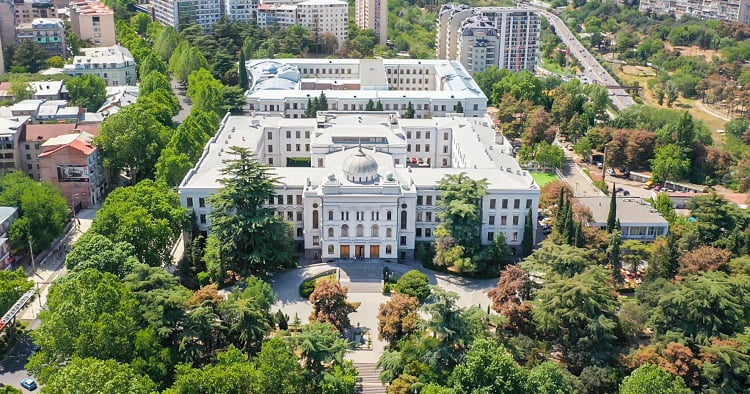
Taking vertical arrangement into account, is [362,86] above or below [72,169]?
above

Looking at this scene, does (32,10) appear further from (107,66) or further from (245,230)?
(245,230)

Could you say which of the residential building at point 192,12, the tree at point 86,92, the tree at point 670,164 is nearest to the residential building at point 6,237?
the tree at point 86,92

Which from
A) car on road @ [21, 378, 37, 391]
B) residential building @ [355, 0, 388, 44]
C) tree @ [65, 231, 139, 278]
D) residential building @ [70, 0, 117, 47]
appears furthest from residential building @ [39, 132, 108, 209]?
residential building @ [355, 0, 388, 44]

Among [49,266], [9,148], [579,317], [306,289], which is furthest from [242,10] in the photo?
[579,317]

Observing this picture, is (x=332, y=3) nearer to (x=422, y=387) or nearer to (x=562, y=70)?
(x=562, y=70)

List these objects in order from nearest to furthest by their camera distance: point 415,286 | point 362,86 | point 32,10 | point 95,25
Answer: point 415,286
point 362,86
point 95,25
point 32,10

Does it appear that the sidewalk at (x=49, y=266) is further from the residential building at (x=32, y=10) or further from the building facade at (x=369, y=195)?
the residential building at (x=32, y=10)

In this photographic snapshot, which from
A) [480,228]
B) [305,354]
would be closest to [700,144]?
[480,228]
